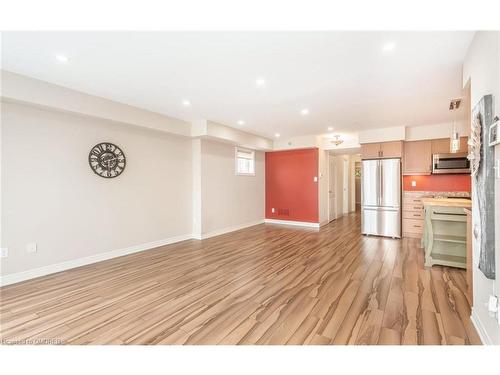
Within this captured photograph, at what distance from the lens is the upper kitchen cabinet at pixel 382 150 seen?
18.4 ft

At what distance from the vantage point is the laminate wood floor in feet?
6.54

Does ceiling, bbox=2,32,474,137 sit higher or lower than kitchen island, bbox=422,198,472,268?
higher

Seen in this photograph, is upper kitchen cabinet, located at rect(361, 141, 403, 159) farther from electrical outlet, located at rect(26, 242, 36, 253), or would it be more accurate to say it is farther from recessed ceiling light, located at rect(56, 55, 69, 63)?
electrical outlet, located at rect(26, 242, 36, 253)

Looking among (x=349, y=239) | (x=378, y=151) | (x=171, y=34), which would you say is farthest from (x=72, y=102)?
(x=378, y=151)

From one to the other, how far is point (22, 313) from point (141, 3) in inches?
121

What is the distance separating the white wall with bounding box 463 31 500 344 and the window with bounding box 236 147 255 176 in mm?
5087

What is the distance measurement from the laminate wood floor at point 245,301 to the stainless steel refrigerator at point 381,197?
1.41 metres

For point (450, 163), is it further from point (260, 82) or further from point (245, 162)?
point (245, 162)

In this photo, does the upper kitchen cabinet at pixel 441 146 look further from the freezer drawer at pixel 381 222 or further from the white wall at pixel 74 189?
the white wall at pixel 74 189

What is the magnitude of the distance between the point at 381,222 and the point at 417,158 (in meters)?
1.73

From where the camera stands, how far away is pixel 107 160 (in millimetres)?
4082

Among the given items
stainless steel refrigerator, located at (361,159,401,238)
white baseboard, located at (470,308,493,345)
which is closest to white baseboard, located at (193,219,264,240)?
stainless steel refrigerator, located at (361,159,401,238)

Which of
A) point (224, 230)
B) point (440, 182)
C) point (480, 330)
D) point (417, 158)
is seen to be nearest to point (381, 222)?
point (440, 182)
